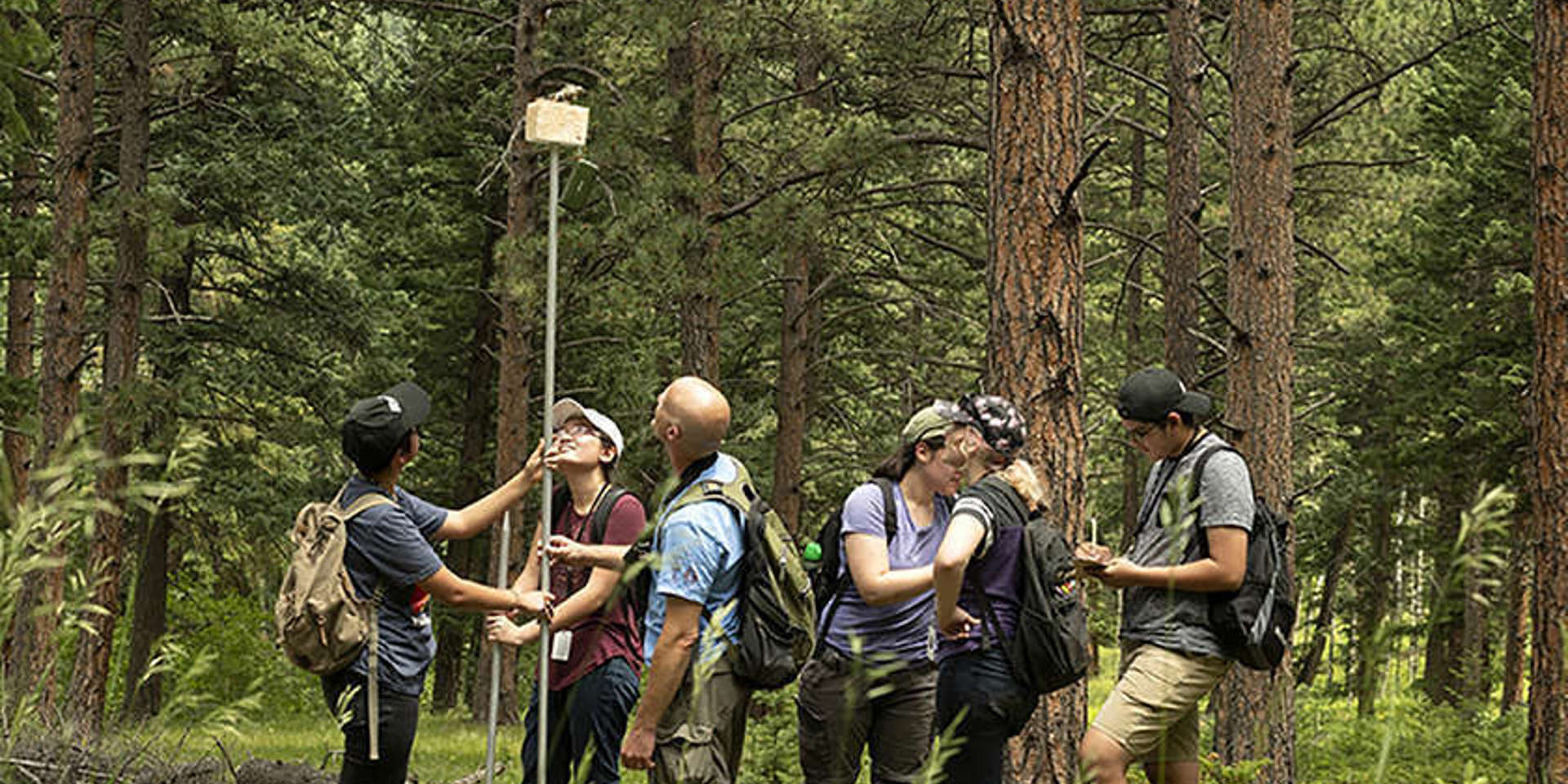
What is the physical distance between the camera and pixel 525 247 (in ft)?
54.6

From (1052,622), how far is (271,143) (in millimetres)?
16825

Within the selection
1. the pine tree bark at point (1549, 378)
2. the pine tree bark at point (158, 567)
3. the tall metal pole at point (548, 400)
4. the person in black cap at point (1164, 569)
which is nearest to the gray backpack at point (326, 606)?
the tall metal pole at point (548, 400)

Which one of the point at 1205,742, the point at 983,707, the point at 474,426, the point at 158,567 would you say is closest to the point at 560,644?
the point at 983,707

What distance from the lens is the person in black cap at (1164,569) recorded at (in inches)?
206

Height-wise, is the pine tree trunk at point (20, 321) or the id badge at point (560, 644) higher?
the pine tree trunk at point (20, 321)

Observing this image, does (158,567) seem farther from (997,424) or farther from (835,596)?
(997,424)

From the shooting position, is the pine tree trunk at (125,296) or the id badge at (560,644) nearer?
the id badge at (560,644)

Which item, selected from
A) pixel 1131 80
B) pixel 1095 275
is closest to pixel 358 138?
pixel 1131 80

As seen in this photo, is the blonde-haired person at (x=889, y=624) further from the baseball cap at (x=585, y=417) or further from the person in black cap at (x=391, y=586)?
the person in black cap at (x=391, y=586)

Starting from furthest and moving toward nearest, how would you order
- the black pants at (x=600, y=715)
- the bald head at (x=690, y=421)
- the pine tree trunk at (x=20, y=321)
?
the pine tree trunk at (x=20, y=321), the black pants at (x=600, y=715), the bald head at (x=690, y=421)

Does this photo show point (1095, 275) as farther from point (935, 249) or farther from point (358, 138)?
point (358, 138)

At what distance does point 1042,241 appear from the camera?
6.77 metres

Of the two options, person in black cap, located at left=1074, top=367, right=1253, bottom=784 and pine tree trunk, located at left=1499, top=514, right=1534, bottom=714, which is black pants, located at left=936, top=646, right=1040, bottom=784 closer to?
person in black cap, located at left=1074, top=367, right=1253, bottom=784

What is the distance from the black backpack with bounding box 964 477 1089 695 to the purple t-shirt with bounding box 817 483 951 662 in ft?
0.91
